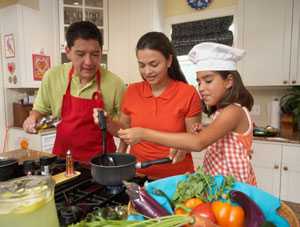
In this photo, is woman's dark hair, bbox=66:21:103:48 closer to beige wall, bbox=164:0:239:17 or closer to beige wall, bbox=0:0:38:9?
beige wall, bbox=0:0:38:9

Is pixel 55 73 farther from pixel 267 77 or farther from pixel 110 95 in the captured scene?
pixel 267 77

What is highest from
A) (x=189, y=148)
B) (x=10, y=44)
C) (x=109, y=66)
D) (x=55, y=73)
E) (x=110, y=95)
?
(x=10, y=44)

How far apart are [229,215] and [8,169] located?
784mm

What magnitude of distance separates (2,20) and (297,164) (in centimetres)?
324

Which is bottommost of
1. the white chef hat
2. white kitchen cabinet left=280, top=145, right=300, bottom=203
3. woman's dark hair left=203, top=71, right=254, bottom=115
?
white kitchen cabinet left=280, top=145, right=300, bottom=203

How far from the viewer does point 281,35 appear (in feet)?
7.44

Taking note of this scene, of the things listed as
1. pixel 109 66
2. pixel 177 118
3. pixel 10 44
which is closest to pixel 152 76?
pixel 177 118

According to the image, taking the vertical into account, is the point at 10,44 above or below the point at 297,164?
above

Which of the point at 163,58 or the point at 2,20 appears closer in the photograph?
the point at 163,58

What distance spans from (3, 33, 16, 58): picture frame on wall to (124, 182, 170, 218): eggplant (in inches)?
103

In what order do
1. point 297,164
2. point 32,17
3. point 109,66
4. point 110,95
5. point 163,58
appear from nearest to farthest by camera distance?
point 163,58, point 110,95, point 297,164, point 32,17, point 109,66

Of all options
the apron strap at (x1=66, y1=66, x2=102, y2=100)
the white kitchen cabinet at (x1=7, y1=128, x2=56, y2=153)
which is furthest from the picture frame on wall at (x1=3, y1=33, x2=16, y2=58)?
the apron strap at (x1=66, y1=66, x2=102, y2=100)

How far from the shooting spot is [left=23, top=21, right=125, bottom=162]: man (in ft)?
4.11

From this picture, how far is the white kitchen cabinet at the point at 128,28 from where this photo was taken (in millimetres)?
2787
